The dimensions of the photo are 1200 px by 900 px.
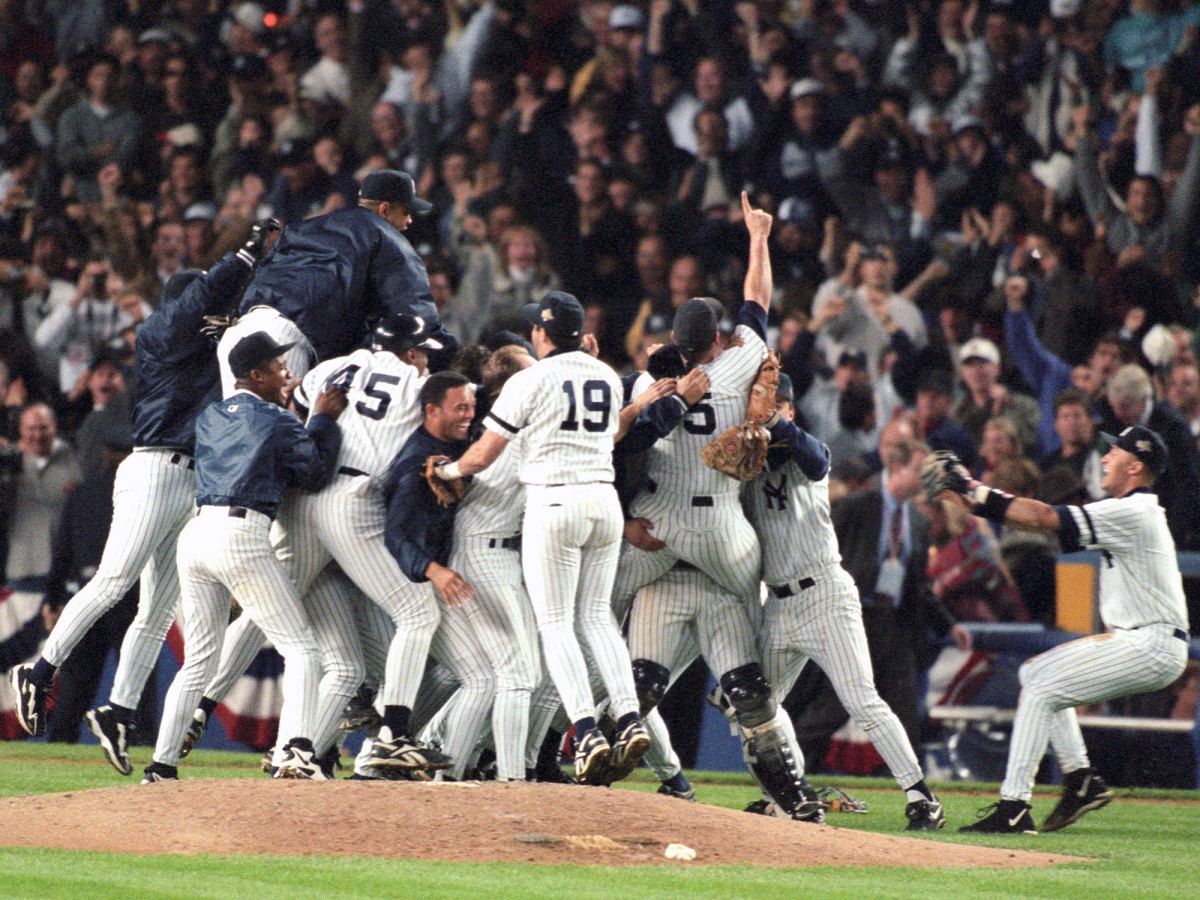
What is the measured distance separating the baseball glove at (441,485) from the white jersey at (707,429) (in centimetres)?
102

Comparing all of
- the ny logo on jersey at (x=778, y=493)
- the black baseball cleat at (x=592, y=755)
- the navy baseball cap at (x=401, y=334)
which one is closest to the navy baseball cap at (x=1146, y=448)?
the ny logo on jersey at (x=778, y=493)

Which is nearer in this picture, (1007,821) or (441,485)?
(441,485)

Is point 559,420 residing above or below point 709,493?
above

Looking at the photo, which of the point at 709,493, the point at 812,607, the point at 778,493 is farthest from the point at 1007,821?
the point at 709,493

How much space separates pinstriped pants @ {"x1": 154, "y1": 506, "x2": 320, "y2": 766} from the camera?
789 cm

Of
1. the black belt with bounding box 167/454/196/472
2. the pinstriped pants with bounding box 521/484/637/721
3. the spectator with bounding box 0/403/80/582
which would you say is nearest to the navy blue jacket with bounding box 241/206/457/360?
the black belt with bounding box 167/454/196/472

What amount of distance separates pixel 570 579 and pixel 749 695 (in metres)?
1.12

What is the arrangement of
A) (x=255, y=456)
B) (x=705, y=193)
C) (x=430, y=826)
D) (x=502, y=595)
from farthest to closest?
(x=705, y=193)
(x=502, y=595)
(x=255, y=456)
(x=430, y=826)

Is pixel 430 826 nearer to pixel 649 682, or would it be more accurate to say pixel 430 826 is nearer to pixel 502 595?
pixel 502 595

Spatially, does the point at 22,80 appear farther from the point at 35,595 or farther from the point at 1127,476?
the point at 1127,476

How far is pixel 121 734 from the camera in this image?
8.63 meters

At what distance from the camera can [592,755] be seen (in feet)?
24.8

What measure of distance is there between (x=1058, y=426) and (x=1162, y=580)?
3.66 metres

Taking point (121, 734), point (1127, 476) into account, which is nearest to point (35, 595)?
point (121, 734)
